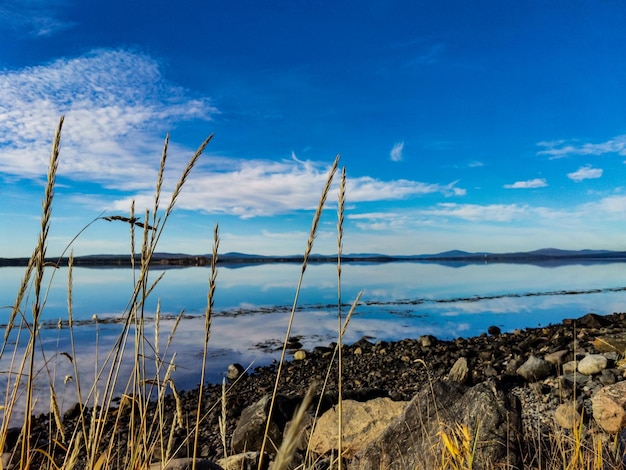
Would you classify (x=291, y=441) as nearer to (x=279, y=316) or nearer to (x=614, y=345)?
(x=614, y=345)

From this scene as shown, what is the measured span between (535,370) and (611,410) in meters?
4.03

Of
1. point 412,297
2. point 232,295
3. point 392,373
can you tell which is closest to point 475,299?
point 412,297

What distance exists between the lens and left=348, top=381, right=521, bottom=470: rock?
3594 mm

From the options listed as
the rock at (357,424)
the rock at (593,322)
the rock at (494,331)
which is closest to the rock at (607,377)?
the rock at (357,424)

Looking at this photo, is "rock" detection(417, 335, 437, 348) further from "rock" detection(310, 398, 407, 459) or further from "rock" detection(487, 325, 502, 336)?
"rock" detection(310, 398, 407, 459)

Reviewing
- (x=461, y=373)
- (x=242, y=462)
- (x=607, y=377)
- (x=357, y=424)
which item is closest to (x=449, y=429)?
(x=242, y=462)

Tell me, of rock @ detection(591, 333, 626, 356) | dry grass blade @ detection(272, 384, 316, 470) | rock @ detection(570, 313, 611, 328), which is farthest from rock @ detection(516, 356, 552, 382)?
dry grass blade @ detection(272, 384, 316, 470)

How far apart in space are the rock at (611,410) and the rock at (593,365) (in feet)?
10.1

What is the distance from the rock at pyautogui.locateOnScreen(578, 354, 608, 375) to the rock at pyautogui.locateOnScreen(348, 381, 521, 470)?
4.96 meters

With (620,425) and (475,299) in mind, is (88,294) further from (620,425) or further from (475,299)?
(620,425)

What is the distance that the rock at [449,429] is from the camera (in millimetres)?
3594

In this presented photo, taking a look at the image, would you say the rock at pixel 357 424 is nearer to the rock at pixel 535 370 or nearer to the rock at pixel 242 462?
the rock at pixel 242 462

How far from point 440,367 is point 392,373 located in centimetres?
134

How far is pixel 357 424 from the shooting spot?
21.0ft
